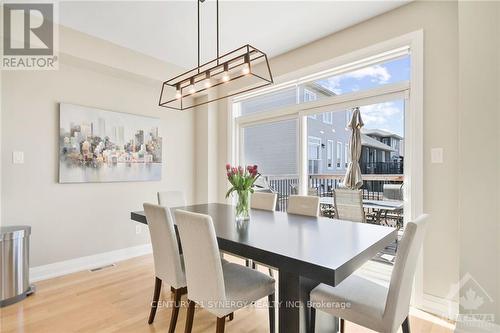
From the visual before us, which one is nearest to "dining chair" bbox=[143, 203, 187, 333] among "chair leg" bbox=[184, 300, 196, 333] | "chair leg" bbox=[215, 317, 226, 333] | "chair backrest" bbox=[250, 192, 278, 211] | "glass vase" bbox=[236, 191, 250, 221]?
"chair leg" bbox=[184, 300, 196, 333]

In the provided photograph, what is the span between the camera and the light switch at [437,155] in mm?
2223

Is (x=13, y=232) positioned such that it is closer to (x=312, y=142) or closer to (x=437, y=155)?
(x=312, y=142)

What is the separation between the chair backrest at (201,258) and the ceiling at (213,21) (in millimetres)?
2106

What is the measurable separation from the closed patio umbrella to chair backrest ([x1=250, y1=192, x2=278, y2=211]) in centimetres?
92

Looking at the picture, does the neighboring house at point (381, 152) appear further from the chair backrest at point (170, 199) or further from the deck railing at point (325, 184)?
the chair backrest at point (170, 199)

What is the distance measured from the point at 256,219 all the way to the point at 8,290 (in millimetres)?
2398

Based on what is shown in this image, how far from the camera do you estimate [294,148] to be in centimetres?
355

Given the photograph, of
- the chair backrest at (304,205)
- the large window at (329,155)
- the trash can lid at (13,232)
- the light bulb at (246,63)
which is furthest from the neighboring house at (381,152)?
the trash can lid at (13,232)

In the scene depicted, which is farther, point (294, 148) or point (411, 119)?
point (294, 148)

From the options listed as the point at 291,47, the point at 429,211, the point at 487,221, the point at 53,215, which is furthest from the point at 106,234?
the point at 487,221

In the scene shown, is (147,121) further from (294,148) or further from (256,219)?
(256,219)

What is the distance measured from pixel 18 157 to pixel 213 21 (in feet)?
8.41

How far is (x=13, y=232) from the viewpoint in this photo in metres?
2.43

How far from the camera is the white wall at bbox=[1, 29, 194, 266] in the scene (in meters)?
2.77
